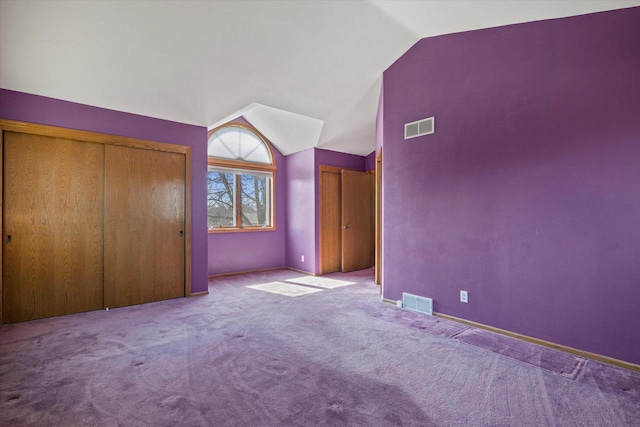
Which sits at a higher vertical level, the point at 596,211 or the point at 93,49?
the point at 93,49

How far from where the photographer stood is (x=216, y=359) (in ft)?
8.21

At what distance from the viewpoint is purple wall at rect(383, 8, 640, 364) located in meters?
2.44

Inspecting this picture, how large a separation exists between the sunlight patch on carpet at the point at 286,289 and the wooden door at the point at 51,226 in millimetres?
2099

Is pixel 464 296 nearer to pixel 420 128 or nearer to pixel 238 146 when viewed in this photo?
pixel 420 128

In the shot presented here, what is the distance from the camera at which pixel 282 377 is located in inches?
87.4

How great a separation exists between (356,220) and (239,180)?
96.1 inches

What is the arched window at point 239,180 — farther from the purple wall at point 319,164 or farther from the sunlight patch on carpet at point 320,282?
the sunlight patch on carpet at point 320,282

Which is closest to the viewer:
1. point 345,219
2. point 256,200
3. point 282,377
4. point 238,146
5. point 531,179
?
point 282,377

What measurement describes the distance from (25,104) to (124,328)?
8.56ft

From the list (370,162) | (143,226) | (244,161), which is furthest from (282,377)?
(370,162)

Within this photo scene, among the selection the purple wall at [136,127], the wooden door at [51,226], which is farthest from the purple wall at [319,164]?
the wooden door at [51,226]

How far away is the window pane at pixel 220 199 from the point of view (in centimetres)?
579

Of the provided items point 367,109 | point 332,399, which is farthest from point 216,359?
point 367,109

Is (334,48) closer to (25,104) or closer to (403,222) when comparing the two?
(403,222)
